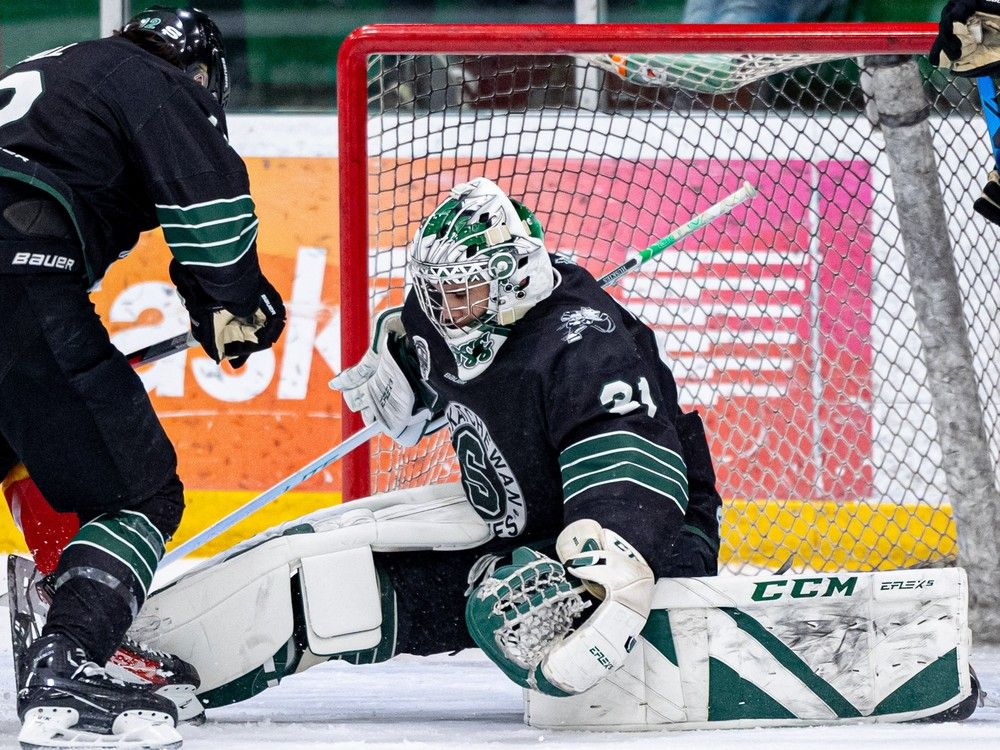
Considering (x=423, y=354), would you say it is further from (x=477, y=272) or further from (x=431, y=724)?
(x=431, y=724)

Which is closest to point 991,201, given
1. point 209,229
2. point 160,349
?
point 209,229

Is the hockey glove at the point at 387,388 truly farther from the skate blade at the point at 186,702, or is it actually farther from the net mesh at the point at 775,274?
the net mesh at the point at 775,274

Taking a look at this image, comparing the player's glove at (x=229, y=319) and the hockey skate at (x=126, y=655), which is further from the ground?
the player's glove at (x=229, y=319)

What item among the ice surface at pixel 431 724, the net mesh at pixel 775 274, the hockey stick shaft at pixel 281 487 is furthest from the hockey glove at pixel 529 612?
the net mesh at pixel 775 274

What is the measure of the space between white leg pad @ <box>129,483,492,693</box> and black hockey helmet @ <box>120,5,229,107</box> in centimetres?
71

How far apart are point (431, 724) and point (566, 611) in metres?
0.33

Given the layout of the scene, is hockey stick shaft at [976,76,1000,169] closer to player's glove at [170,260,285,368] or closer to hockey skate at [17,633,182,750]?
player's glove at [170,260,285,368]

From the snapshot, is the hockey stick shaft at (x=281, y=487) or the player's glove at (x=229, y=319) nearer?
the player's glove at (x=229, y=319)

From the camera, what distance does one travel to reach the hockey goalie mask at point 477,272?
6.34 ft

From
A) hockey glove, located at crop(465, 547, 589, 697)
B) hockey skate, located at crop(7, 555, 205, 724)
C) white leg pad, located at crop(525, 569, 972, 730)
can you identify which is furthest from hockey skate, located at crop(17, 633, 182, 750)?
white leg pad, located at crop(525, 569, 972, 730)

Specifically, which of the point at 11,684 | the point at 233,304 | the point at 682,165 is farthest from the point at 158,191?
the point at 682,165

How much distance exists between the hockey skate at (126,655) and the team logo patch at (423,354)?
576 millimetres

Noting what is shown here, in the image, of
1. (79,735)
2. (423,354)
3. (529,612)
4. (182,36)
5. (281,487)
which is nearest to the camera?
(79,735)

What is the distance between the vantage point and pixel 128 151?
183 cm
